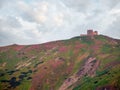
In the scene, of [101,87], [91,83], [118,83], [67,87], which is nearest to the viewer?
[118,83]

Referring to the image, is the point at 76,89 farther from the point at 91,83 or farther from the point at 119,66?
the point at 119,66

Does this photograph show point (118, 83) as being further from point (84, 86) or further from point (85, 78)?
point (85, 78)

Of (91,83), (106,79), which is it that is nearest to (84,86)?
(91,83)

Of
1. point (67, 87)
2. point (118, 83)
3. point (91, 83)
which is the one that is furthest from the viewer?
point (67, 87)

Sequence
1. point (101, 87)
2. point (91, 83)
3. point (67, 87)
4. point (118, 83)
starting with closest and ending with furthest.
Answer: point (118, 83), point (101, 87), point (91, 83), point (67, 87)

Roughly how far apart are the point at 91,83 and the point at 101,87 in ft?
56.1

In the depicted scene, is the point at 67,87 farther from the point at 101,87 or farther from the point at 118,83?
the point at 118,83

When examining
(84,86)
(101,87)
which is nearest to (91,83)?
(84,86)

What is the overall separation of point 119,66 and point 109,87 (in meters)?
38.5

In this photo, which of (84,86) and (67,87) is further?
(67,87)

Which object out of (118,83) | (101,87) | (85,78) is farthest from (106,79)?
(85,78)

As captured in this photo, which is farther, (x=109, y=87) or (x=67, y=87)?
(x=67, y=87)

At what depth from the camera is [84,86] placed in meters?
170

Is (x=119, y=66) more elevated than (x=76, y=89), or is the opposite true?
(x=119, y=66)
